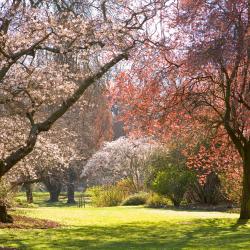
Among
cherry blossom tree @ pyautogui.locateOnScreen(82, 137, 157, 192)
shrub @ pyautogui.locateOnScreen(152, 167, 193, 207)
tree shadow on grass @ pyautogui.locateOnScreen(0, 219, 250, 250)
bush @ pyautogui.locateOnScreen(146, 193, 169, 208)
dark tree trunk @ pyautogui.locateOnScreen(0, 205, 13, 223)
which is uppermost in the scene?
cherry blossom tree @ pyautogui.locateOnScreen(82, 137, 157, 192)

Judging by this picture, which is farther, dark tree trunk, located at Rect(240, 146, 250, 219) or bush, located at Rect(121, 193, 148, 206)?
bush, located at Rect(121, 193, 148, 206)

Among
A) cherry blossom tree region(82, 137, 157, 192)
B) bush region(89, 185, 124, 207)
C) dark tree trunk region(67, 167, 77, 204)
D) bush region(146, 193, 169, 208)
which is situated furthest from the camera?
dark tree trunk region(67, 167, 77, 204)

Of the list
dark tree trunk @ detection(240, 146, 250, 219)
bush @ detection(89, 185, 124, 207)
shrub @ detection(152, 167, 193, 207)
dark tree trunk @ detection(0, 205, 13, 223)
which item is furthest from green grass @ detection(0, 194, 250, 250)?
bush @ detection(89, 185, 124, 207)

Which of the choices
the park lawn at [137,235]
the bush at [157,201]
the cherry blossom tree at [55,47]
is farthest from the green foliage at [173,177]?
the cherry blossom tree at [55,47]

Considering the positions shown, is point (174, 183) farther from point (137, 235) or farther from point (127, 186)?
point (137, 235)

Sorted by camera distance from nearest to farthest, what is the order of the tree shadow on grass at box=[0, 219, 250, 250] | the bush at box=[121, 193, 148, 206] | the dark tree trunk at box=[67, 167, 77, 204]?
the tree shadow on grass at box=[0, 219, 250, 250]
the bush at box=[121, 193, 148, 206]
the dark tree trunk at box=[67, 167, 77, 204]

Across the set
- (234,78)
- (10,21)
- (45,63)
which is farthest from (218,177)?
(10,21)

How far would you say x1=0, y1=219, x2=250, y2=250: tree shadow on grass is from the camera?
9.77m

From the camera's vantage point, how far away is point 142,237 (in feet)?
38.1

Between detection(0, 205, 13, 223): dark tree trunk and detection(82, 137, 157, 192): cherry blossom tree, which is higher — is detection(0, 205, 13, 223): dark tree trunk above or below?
below

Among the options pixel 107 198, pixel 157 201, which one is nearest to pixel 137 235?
pixel 157 201

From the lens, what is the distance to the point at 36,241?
Result: 1041 cm

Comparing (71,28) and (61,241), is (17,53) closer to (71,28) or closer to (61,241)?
(71,28)

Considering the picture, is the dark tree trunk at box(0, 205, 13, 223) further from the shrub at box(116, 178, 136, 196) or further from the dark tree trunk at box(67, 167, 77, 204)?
the dark tree trunk at box(67, 167, 77, 204)
